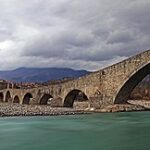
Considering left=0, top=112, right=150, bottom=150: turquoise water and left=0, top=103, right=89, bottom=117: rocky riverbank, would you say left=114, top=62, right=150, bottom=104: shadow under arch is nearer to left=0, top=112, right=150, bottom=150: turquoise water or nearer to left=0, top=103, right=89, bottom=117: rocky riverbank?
left=0, top=103, right=89, bottom=117: rocky riverbank

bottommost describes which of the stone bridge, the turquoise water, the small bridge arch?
the turquoise water

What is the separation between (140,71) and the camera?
29750 mm

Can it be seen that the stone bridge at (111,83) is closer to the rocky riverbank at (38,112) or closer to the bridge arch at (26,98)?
the rocky riverbank at (38,112)

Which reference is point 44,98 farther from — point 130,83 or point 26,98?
point 130,83

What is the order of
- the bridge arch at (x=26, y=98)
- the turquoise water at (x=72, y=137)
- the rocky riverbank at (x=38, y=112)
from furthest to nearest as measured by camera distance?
the bridge arch at (x=26, y=98)
the rocky riverbank at (x=38, y=112)
the turquoise water at (x=72, y=137)

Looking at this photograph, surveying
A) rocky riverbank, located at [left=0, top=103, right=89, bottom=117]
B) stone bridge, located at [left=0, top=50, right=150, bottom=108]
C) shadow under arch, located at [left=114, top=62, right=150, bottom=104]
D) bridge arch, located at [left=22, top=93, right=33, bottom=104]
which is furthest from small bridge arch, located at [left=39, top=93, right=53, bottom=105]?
shadow under arch, located at [left=114, top=62, right=150, bottom=104]

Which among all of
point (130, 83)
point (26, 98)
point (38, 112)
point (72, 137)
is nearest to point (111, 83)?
point (130, 83)

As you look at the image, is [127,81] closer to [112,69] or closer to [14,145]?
[112,69]

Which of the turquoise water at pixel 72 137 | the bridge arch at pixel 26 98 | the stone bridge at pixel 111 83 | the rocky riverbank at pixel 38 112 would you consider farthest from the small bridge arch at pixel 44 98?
the turquoise water at pixel 72 137

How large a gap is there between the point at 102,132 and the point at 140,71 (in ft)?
42.7

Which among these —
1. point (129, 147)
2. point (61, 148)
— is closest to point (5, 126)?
point (61, 148)

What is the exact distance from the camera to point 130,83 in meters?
31.6

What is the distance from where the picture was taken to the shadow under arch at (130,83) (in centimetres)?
2981

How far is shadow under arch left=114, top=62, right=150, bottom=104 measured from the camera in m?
29.8
